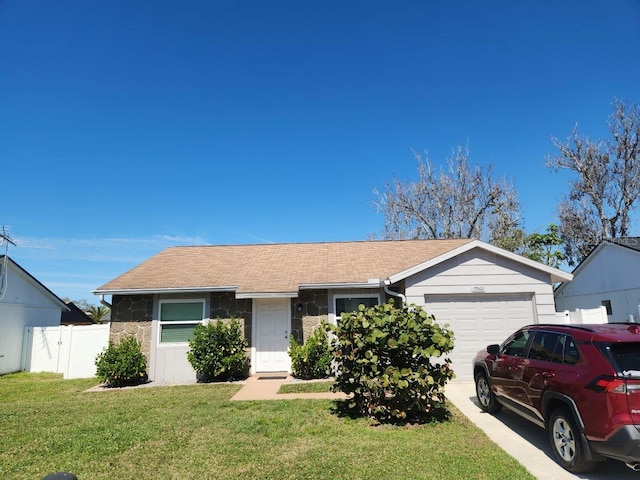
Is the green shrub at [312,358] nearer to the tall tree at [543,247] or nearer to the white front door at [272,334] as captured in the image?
the white front door at [272,334]

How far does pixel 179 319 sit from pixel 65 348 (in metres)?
6.03

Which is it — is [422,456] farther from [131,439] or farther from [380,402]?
[131,439]

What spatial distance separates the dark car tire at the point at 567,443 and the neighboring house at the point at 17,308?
18.1m

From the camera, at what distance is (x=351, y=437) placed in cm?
570

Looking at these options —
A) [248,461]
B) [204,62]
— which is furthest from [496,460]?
[204,62]

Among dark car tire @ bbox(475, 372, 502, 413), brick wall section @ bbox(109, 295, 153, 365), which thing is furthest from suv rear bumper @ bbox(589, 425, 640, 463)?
brick wall section @ bbox(109, 295, 153, 365)

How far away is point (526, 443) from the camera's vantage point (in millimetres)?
5375

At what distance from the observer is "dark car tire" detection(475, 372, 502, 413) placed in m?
6.75

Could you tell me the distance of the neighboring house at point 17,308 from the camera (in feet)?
48.4

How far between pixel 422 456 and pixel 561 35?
11397 mm

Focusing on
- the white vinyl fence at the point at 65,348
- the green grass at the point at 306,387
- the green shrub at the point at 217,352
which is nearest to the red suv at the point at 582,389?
the green grass at the point at 306,387

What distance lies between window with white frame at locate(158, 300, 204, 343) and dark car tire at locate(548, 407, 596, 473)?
9759mm

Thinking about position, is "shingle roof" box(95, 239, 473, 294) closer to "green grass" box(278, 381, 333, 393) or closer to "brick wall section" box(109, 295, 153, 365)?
"brick wall section" box(109, 295, 153, 365)

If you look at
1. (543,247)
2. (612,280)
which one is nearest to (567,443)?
(612,280)
